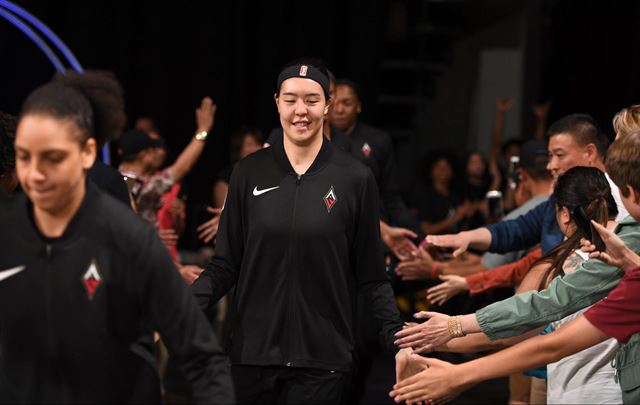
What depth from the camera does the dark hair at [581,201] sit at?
4.48m

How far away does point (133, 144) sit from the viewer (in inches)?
274

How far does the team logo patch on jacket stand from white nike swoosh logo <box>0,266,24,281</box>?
17cm

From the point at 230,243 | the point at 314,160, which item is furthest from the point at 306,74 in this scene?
the point at 230,243

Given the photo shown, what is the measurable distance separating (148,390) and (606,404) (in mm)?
2109

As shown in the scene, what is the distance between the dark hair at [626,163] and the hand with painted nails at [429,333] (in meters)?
0.75

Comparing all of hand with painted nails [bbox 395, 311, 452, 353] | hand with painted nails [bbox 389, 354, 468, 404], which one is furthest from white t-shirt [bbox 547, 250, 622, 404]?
hand with painted nails [bbox 389, 354, 468, 404]

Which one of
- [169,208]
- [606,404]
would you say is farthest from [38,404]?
[169,208]

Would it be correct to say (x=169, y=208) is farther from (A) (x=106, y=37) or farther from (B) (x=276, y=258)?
(A) (x=106, y=37)

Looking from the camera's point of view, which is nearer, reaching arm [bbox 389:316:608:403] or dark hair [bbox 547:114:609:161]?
reaching arm [bbox 389:316:608:403]

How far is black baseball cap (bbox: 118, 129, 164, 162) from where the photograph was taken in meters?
6.91

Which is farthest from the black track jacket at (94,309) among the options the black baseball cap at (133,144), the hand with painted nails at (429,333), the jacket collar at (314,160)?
the black baseball cap at (133,144)

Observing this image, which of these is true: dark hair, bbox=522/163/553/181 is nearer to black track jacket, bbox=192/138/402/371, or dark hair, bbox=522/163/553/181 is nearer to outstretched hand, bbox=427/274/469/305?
outstretched hand, bbox=427/274/469/305

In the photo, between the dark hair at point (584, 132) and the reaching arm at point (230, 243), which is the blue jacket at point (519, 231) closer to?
the dark hair at point (584, 132)

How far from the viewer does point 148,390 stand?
116 inches
